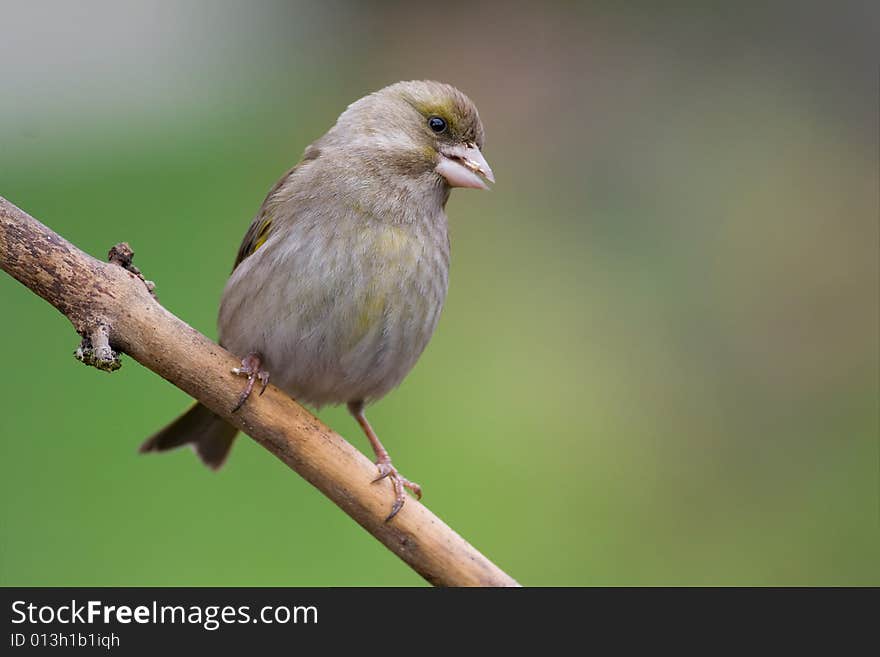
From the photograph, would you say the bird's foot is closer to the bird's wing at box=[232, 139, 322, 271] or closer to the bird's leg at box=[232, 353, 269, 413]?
the bird's leg at box=[232, 353, 269, 413]

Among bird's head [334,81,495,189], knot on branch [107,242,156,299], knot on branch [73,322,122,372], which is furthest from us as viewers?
bird's head [334,81,495,189]

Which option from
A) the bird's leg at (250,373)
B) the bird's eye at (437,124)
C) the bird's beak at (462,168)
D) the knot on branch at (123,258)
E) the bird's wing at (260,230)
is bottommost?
the bird's leg at (250,373)

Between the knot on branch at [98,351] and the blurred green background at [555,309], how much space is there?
6.14ft

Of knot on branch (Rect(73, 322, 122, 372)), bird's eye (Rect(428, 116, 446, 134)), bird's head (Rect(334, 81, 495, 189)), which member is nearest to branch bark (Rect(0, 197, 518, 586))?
knot on branch (Rect(73, 322, 122, 372))

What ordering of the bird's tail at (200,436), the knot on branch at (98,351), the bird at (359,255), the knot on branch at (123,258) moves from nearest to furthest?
the knot on branch at (98,351)
the knot on branch at (123,258)
the bird at (359,255)
the bird's tail at (200,436)

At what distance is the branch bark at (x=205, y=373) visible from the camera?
2.84m

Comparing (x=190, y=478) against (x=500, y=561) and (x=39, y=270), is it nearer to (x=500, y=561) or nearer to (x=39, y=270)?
(x=500, y=561)

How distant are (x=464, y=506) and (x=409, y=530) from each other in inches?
91.3

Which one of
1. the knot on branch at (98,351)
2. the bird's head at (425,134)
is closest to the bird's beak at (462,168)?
the bird's head at (425,134)

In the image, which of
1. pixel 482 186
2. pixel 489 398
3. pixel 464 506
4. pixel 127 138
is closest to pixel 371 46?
pixel 127 138

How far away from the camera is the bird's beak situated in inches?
139

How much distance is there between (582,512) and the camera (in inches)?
222

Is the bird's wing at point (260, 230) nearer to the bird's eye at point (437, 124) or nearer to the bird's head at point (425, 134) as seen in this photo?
the bird's head at point (425, 134)

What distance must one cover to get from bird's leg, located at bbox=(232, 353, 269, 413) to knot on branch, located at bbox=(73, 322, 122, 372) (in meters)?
0.39
